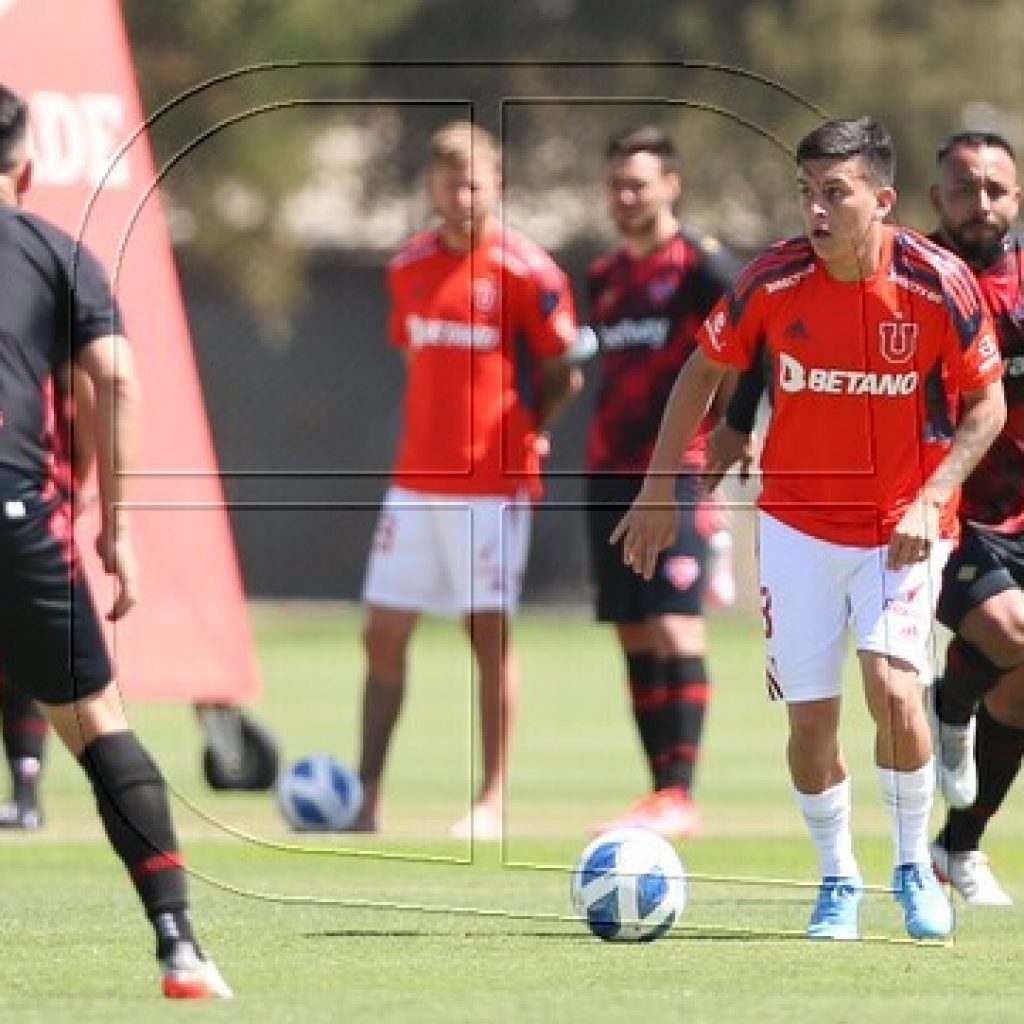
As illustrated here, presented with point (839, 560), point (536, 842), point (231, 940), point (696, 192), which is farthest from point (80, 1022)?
point (696, 192)

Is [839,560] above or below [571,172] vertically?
above

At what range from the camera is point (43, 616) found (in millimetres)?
7527

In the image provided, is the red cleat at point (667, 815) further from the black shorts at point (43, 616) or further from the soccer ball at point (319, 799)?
the black shorts at point (43, 616)

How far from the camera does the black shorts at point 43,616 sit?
7.52 meters

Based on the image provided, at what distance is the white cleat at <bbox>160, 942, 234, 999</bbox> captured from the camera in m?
7.47

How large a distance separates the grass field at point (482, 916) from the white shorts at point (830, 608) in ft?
2.54

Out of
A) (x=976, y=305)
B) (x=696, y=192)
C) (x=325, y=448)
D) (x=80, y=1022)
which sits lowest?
(x=325, y=448)

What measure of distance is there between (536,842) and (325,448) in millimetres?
17268

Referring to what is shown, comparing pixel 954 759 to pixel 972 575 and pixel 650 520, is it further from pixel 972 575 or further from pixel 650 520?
pixel 650 520

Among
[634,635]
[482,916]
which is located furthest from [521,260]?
[482,916]

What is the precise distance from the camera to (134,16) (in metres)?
28.4

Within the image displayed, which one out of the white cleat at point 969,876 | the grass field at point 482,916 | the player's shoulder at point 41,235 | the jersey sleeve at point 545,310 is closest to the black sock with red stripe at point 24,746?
the grass field at point 482,916

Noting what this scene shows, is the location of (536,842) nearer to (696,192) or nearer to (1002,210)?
(1002,210)

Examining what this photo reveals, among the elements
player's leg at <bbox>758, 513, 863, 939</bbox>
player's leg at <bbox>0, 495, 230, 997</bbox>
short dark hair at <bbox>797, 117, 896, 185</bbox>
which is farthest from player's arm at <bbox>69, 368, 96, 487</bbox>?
short dark hair at <bbox>797, 117, 896, 185</bbox>
